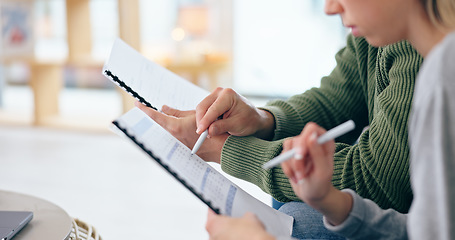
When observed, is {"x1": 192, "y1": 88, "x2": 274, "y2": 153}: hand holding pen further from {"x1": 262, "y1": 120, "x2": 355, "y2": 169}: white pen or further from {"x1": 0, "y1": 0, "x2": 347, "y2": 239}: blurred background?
{"x1": 0, "y1": 0, "x2": 347, "y2": 239}: blurred background

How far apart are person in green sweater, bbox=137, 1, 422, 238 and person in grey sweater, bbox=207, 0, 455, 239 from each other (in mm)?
102

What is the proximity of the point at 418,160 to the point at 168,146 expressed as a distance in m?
0.40

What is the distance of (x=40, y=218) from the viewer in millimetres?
996

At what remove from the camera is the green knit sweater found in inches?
35.0

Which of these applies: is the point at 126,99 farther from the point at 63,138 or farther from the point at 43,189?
the point at 43,189

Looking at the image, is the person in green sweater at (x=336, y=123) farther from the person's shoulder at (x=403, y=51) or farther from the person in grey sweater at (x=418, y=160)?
the person in grey sweater at (x=418, y=160)

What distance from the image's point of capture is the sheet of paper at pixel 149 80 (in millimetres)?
965

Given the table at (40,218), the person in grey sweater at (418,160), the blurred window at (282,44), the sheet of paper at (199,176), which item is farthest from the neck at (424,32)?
the blurred window at (282,44)

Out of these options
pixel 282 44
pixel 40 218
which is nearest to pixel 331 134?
pixel 40 218

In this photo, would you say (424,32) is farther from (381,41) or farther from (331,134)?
(331,134)

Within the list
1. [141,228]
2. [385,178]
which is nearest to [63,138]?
[141,228]

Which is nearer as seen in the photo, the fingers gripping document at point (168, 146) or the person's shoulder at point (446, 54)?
the person's shoulder at point (446, 54)

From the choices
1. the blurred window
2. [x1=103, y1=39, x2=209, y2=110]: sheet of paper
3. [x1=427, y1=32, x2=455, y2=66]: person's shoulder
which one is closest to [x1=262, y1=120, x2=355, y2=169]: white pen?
[x1=427, y1=32, x2=455, y2=66]: person's shoulder

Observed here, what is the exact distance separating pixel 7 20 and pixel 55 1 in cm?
158
